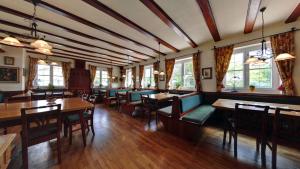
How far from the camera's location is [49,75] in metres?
7.09

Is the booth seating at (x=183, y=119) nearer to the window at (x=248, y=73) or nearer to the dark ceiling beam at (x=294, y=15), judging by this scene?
the window at (x=248, y=73)

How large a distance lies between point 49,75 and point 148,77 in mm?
5999

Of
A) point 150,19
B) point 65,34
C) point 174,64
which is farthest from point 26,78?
point 174,64

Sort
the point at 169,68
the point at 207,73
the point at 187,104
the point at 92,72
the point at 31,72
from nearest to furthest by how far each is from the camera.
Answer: the point at 187,104 → the point at 207,73 → the point at 169,68 → the point at 31,72 → the point at 92,72

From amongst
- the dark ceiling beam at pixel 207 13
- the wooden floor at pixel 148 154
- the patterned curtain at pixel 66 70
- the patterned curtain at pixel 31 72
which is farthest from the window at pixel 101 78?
the dark ceiling beam at pixel 207 13

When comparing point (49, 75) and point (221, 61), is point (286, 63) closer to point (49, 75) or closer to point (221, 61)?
point (221, 61)

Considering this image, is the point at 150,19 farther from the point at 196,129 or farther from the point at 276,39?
the point at 276,39

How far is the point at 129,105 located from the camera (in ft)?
16.0

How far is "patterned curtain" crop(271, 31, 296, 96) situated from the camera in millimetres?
3031

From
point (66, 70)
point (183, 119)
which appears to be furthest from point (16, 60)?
point (183, 119)

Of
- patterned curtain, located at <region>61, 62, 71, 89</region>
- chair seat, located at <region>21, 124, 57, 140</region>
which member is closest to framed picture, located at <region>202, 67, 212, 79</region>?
chair seat, located at <region>21, 124, 57, 140</region>

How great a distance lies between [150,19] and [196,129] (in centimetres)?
289

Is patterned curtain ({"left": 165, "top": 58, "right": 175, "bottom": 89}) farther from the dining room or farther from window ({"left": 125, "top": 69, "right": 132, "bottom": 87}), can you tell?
window ({"left": 125, "top": 69, "right": 132, "bottom": 87})

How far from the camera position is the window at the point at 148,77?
7632 millimetres
